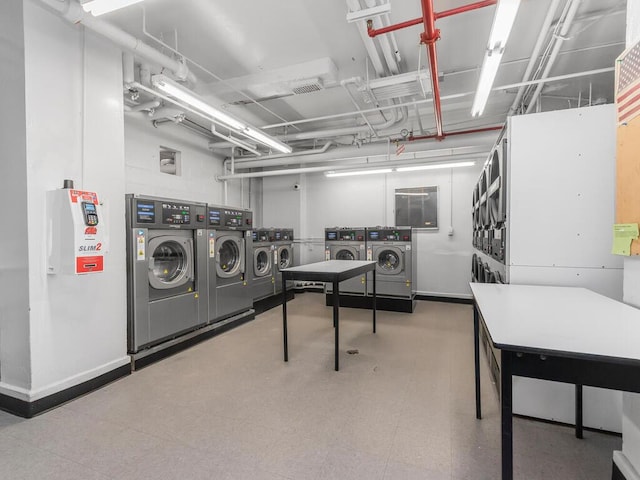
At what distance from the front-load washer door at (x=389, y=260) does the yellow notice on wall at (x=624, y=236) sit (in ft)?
11.8

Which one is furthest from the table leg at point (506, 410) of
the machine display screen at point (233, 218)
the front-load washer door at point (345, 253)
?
the front-load washer door at point (345, 253)

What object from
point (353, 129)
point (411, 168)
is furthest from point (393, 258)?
point (353, 129)

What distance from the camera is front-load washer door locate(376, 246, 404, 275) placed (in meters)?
5.30

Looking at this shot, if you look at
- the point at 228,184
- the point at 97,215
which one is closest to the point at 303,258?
the point at 228,184

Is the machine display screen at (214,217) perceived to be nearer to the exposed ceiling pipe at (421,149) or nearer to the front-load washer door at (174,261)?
the front-load washer door at (174,261)

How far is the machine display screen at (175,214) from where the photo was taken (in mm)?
3365

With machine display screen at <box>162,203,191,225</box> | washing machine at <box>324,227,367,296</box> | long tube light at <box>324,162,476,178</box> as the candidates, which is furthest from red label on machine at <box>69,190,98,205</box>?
long tube light at <box>324,162,476,178</box>

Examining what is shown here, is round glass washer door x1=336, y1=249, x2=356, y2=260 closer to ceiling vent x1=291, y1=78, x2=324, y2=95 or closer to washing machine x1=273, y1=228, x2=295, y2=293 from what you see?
washing machine x1=273, y1=228, x2=295, y2=293

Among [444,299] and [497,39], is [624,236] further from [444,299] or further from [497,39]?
[444,299]

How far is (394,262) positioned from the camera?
5.54 m

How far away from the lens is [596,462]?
1728mm

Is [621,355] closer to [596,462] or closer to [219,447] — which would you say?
[596,462]

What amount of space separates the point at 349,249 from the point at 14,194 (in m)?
4.53

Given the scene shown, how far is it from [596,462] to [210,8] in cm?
430
